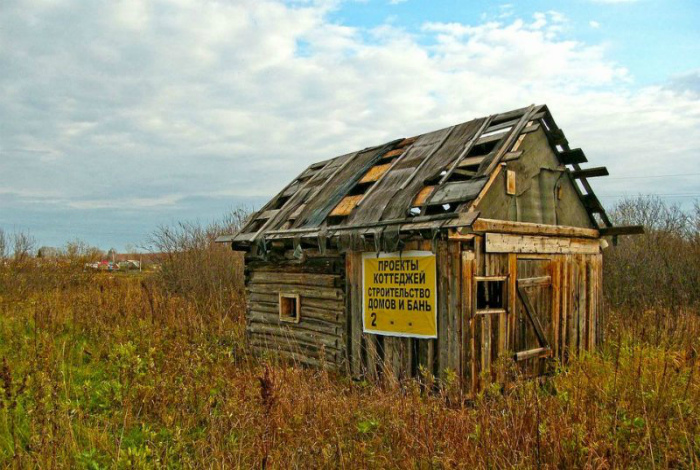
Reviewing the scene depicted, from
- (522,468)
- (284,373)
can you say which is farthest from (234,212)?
(522,468)

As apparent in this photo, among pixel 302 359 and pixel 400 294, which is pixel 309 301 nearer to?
pixel 302 359

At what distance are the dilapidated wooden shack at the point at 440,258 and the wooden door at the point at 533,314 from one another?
0.11 feet

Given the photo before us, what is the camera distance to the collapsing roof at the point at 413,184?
8.01 m

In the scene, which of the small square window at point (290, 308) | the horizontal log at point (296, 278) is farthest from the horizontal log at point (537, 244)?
the small square window at point (290, 308)

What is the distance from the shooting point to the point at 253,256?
11453 millimetres

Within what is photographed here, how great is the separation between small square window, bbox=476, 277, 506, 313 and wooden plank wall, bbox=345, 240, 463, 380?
0.68m

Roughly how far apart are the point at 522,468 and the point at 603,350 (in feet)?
24.1

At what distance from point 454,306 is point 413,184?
95.0 inches

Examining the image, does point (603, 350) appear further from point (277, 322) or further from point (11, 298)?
point (11, 298)

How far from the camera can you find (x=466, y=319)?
743 centimetres

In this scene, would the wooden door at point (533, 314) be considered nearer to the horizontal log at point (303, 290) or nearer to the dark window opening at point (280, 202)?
the horizontal log at point (303, 290)

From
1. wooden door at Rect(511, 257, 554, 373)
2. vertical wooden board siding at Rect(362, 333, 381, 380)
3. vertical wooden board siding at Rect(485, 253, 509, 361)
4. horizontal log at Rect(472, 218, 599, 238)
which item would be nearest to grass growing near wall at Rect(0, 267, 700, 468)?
vertical wooden board siding at Rect(362, 333, 381, 380)

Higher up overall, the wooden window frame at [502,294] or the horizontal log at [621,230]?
the horizontal log at [621,230]

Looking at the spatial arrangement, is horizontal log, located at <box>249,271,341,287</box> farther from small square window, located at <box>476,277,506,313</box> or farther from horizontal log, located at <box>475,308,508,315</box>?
horizontal log, located at <box>475,308,508,315</box>
